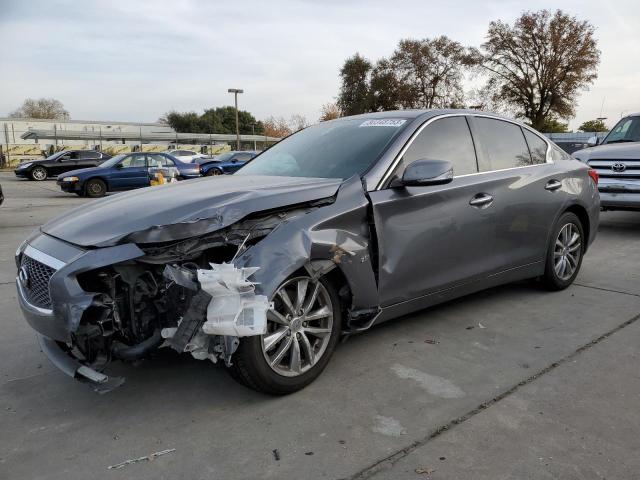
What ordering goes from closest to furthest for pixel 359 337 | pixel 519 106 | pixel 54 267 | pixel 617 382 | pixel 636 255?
pixel 54 267 < pixel 617 382 < pixel 359 337 < pixel 636 255 < pixel 519 106

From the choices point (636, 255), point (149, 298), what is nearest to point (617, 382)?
point (149, 298)

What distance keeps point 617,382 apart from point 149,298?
108 inches

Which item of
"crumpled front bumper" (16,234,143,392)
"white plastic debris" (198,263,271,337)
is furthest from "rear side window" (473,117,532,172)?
"crumpled front bumper" (16,234,143,392)

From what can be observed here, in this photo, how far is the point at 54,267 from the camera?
271cm

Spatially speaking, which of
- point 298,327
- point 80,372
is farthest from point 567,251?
point 80,372

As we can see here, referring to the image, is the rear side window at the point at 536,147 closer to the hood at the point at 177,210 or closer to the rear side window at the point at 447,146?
the rear side window at the point at 447,146

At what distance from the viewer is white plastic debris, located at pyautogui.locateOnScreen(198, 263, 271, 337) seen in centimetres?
258

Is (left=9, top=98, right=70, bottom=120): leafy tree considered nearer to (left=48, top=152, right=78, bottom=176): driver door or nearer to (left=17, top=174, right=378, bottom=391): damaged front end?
(left=48, top=152, right=78, bottom=176): driver door

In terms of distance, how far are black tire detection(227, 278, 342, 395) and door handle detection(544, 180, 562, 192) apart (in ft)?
8.02

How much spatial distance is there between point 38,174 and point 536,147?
2627 cm

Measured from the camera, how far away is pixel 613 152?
789 centimetres

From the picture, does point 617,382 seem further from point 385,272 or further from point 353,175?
point 353,175

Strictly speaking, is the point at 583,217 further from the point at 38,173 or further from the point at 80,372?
the point at 38,173

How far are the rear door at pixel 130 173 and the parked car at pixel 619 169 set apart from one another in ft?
44.1
